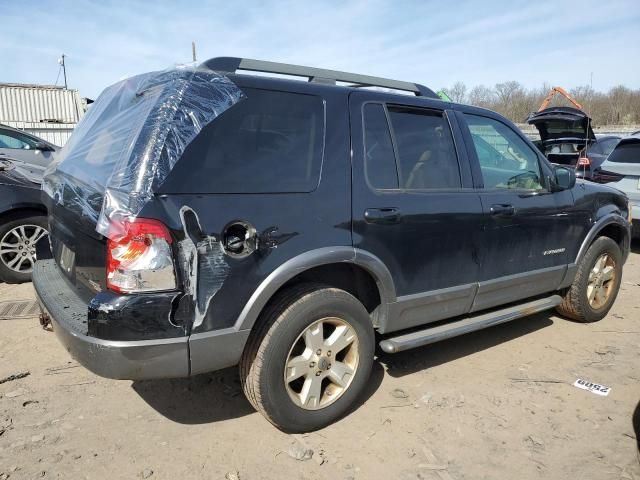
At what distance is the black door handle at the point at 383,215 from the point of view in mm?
2959

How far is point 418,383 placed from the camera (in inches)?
142

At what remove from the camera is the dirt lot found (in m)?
2.66

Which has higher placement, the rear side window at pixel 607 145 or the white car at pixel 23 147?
the white car at pixel 23 147

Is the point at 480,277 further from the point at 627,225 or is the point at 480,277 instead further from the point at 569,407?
the point at 627,225

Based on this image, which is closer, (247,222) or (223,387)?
(247,222)

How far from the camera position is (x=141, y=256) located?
232cm

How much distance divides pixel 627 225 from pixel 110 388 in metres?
4.76

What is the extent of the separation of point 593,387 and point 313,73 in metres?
2.88

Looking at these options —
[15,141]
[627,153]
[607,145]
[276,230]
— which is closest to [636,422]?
[276,230]

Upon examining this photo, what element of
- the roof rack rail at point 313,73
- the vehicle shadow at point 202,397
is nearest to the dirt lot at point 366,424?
the vehicle shadow at point 202,397

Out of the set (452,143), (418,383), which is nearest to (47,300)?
(418,383)

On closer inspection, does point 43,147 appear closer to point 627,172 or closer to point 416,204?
point 416,204

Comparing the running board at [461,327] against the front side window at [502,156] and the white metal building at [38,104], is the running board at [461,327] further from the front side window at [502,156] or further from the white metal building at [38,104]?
the white metal building at [38,104]

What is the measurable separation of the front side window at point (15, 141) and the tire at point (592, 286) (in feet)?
25.0
